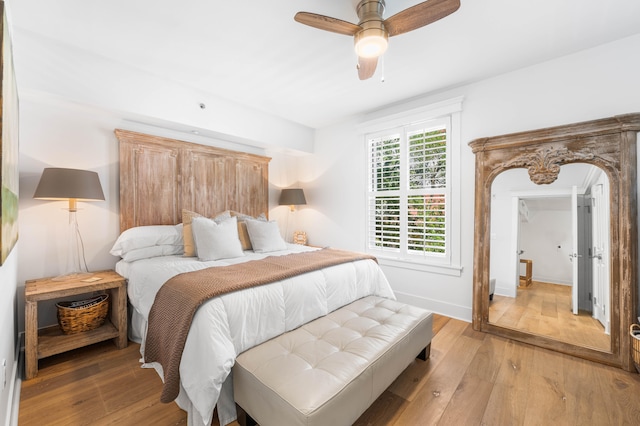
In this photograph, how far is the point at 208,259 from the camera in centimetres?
261

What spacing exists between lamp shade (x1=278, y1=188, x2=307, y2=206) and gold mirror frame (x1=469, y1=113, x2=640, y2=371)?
97.9 inches

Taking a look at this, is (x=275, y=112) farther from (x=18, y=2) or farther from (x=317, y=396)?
(x=317, y=396)

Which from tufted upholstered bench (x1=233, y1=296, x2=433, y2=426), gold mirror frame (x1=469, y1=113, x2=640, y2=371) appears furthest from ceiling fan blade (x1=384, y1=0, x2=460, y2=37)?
tufted upholstered bench (x1=233, y1=296, x2=433, y2=426)

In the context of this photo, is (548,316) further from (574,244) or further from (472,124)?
(472,124)

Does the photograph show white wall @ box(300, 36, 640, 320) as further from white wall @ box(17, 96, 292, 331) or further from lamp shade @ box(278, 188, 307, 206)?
white wall @ box(17, 96, 292, 331)

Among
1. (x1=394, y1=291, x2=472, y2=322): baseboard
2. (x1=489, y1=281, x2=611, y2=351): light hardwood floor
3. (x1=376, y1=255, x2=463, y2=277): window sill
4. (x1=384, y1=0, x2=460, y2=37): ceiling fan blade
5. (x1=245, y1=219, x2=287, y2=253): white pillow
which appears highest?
(x1=384, y1=0, x2=460, y2=37): ceiling fan blade

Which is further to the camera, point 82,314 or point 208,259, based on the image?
point 208,259

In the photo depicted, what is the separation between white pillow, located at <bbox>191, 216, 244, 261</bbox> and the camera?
2.64 meters

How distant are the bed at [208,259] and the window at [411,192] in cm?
92

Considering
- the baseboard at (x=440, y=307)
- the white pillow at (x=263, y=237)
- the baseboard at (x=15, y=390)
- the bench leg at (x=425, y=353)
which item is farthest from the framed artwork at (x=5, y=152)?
the baseboard at (x=440, y=307)

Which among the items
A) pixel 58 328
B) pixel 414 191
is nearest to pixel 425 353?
pixel 414 191

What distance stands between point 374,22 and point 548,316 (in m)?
2.87

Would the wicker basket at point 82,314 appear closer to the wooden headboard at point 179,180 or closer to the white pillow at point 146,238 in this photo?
the white pillow at point 146,238

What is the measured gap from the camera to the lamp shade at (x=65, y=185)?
2.25 m
